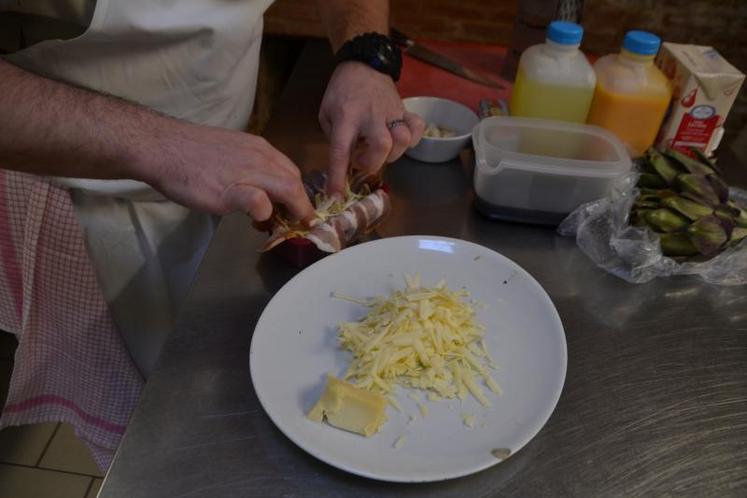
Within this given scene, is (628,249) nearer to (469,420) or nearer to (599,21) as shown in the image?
(469,420)

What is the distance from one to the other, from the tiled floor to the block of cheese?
1.03 metres

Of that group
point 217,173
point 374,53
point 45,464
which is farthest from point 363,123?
point 45,464

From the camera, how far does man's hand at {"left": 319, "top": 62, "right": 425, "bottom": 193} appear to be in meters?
0.82

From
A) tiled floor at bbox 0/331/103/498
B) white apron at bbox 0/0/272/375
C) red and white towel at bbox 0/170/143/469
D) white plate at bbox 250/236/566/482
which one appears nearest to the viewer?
white plate at bbox 250/236/566/482

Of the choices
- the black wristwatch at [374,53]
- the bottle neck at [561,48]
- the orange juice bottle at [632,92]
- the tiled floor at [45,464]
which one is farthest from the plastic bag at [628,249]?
the tiled floor at [45,464]

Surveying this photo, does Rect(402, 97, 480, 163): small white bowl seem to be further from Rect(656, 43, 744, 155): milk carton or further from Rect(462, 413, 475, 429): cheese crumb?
Rect(462, 413, 475, 429): cheese crumb

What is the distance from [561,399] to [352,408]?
0.25 metres

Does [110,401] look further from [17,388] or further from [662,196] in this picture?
[662,196]

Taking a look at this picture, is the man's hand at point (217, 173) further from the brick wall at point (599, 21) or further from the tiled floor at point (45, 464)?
the brick wall at point (599, 21)

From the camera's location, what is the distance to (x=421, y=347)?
0.64m

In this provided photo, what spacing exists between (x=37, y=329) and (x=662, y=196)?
1.02 m

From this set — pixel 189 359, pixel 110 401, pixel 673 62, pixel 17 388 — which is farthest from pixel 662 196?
pixel 17 388

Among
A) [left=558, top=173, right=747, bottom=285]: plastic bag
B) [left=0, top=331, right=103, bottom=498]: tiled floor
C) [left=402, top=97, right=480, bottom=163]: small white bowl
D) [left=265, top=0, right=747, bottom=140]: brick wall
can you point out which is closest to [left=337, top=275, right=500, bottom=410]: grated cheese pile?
[left=558, top=173, right=747, bottom=285]: plastic bag

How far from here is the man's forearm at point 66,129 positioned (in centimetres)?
65
